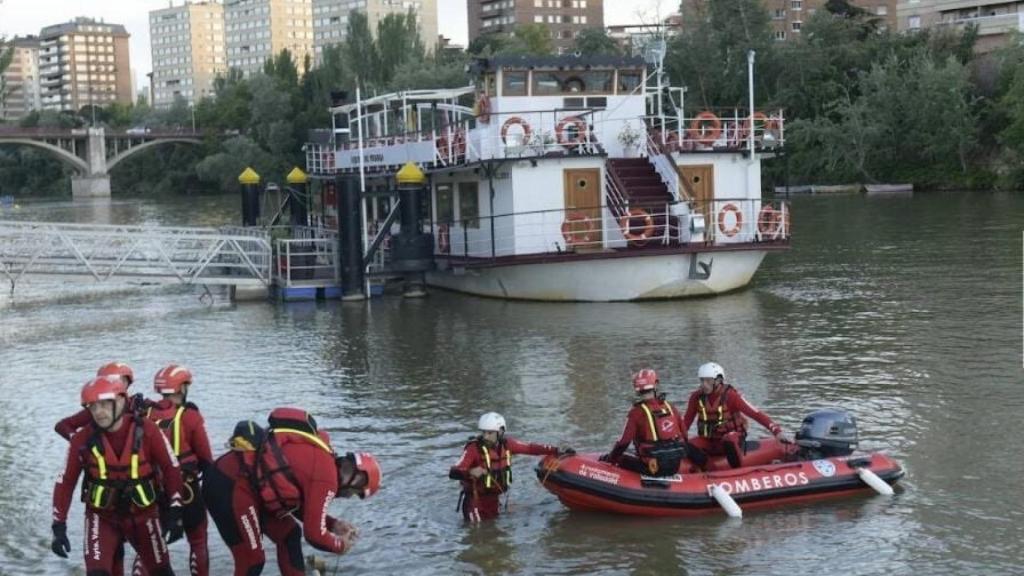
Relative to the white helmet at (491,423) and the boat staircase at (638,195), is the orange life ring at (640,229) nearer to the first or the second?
the boat staircase at (638,195)

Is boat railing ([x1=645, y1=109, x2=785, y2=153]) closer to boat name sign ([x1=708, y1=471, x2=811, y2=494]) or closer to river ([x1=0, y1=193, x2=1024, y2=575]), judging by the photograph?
river ([x1=0, y1=193, x2=1024, y2=575])

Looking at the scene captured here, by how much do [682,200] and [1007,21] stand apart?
77.3m

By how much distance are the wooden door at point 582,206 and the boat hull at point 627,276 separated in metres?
0.66

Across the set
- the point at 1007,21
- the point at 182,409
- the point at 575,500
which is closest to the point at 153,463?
the point at 182,409

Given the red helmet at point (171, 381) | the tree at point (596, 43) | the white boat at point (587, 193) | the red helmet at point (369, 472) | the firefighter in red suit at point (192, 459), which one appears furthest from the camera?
the tree at point (596, 43)

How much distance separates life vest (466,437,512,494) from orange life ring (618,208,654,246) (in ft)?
45.0

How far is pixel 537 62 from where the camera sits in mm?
27781

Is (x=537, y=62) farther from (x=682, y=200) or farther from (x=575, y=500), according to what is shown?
(x=575, y=500)

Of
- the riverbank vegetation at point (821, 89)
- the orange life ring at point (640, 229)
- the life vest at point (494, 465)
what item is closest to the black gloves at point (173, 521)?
the life vest at point (494, 465)

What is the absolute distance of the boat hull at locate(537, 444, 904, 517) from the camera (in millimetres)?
11242

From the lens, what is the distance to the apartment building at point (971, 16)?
93.2 m

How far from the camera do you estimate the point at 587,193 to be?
26297 millimetres

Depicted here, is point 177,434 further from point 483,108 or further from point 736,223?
point 483,108

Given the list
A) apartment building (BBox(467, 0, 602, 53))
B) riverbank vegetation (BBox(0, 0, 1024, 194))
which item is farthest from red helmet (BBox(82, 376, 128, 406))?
apartment building (BBox(467, 0, 602, 53))
